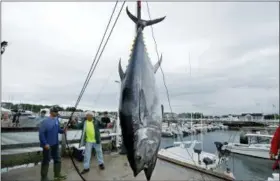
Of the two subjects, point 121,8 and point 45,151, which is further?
point 45,151

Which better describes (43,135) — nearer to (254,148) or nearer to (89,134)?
(89,134)

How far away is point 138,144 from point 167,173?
4761 mm

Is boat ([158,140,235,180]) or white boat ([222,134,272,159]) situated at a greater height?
boat ([158,140,235,180])

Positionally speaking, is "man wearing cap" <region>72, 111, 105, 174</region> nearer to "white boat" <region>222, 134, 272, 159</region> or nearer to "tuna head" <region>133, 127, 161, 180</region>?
"tuna head" <region>133, 127, 161, 180</region>

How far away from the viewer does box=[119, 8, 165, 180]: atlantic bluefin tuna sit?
1.58m

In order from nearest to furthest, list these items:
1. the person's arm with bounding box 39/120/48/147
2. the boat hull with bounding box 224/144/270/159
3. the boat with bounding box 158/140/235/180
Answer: the person's arm with bounding box 39/120/48/147 → the boat with bounding box 158/140/235/180 → the boat hull with bounding box 224/144/270/159

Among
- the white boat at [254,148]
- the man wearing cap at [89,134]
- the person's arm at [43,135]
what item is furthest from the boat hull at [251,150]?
the person's arm at [43,135]

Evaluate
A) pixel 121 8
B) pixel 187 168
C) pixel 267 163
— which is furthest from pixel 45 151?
pixel 267 163

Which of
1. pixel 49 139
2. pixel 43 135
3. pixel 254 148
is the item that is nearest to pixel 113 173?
pixel 49 139

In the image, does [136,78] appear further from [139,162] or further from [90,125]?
[90,125]

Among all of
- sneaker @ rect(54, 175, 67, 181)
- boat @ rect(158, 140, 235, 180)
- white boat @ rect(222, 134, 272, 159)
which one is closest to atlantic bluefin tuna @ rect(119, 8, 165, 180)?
sneaker @ rect(54, 175, 67, 181)

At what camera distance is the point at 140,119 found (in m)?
1.60

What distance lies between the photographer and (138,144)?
1.57 meters

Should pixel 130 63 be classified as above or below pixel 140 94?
above
